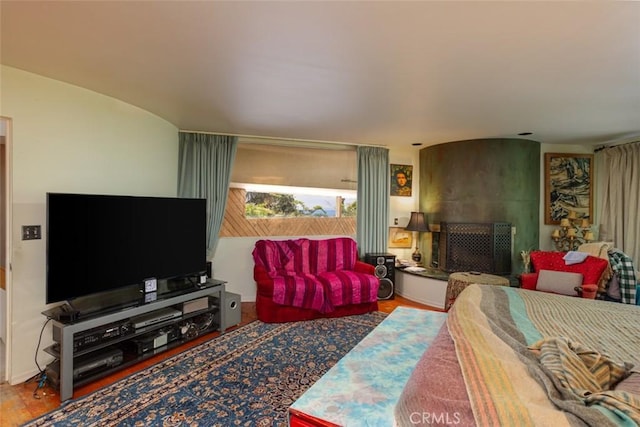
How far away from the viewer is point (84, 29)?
5.61ft

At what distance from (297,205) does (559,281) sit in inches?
132

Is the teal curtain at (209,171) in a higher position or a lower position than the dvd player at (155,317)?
higher

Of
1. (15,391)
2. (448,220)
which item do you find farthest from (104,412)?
(448,220)

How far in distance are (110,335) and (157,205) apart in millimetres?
1163

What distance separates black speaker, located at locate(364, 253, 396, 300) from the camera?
4.45 m

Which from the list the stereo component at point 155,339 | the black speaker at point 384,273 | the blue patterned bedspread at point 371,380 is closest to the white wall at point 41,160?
the stereo component at point 155,339

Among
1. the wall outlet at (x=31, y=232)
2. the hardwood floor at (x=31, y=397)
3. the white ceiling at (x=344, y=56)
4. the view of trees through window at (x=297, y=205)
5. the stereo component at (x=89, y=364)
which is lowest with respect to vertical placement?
the hardwood floor at (x=31, y=397)

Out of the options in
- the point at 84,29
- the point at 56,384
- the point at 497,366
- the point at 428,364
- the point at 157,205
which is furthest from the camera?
the point at 157,205

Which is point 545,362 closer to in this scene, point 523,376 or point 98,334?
point 523,376

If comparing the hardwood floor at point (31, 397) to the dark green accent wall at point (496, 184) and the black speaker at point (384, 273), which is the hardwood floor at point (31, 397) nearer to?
the black speaker at point (384, 273)

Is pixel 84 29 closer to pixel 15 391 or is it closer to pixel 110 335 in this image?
pixel 110 335

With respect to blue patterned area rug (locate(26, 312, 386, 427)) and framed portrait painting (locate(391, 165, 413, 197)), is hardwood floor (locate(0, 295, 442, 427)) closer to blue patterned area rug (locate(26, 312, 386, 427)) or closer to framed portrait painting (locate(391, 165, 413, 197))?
blue patterned area rug (locate(26, 312, 386, 427))

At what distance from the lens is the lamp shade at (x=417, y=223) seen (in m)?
4.77

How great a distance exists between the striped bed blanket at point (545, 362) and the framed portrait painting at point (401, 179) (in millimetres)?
3376
